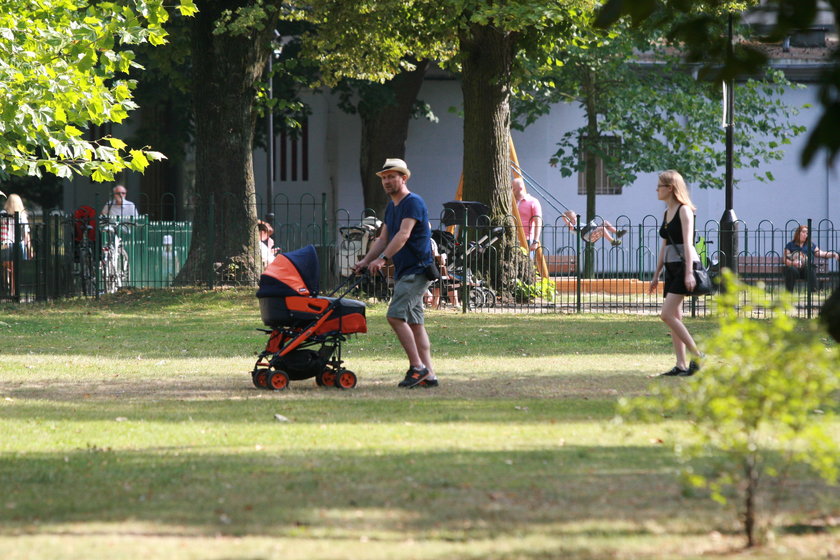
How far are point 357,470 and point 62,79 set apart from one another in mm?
9602

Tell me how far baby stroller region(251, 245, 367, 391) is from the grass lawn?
21cm

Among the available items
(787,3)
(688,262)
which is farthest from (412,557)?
(688,262)

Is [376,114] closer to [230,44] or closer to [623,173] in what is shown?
[623,173]

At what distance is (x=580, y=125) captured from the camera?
1567 inches

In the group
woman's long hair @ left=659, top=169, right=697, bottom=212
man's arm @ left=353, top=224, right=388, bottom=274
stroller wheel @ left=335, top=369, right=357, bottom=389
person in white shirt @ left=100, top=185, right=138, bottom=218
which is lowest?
stroller wheel @ left=335, top=369, right=357, bottom=389

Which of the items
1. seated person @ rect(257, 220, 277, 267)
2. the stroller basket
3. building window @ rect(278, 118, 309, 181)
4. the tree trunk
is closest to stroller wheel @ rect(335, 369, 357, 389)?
the stroller basket

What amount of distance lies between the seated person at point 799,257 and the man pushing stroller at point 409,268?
10.8 metres

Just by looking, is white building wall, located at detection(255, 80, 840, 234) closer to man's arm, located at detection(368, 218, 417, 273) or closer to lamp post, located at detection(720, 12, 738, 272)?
lamp post, located at detection(720, 12, 738, 272)

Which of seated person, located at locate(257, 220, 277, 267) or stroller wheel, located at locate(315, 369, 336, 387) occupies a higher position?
seated person, located at locate(257, 220, 277, 267)

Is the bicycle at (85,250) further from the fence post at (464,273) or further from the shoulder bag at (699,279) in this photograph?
the shoulder bag at (699,279)

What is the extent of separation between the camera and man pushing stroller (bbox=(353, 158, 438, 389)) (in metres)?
11.0

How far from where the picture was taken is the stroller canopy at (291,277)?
35.4 feet

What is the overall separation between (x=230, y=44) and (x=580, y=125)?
63.3 feet

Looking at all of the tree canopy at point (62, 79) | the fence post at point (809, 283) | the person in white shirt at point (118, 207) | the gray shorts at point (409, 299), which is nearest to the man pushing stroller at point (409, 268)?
the gray shorts at point (409, 299)
